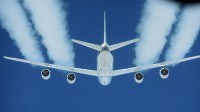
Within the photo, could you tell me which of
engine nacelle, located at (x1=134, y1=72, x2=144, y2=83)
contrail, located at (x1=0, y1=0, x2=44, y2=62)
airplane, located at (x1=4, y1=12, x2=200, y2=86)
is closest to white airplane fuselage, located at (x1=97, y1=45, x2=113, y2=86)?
airplane, located at (x1=4, y1=12, x2=200, y2=86)

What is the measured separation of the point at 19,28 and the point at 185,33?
23.7 feet

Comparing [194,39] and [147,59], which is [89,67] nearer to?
[147,59]

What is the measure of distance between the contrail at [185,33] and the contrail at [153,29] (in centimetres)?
37

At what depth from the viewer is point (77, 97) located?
18.8 metres

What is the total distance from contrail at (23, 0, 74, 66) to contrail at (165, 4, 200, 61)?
14.7ft

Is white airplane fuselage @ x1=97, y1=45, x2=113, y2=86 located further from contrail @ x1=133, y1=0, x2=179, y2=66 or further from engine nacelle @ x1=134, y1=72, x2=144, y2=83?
contrail @ x1=133, y1=0, x2=179, y2=66

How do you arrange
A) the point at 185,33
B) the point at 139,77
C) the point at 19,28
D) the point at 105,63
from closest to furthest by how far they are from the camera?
1. the point at 105,63
2. the point at 139,77
3. the point at 19,28
4. the point at 185,33

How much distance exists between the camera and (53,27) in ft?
60.3

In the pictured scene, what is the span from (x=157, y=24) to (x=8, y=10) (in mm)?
6465

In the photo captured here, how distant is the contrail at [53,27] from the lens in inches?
710

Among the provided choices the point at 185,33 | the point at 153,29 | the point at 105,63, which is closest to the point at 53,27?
the point at 105,63

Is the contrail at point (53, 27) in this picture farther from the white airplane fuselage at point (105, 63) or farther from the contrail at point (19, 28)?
the white airplane fuselage at point (105, 63)

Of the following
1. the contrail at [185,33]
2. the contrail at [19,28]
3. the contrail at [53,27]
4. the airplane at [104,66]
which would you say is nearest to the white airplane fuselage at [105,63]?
the airplane at [104,66]

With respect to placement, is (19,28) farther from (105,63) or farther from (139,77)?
(139,77)
